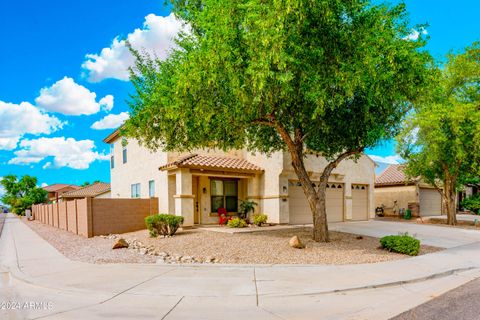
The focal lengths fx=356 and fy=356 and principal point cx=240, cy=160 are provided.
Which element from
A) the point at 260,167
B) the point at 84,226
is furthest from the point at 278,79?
the point at 84,226

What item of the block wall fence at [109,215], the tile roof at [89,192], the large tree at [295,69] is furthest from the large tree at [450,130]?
the tile roof at [89,192]

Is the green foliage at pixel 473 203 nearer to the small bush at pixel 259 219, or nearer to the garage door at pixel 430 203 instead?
the garage door at pixel 430 203

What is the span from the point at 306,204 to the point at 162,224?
30.5 ft

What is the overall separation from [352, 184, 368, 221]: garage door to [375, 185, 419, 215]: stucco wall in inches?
361

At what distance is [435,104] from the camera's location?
20922 mm

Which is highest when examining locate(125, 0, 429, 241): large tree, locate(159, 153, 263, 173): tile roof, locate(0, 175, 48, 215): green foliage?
locate(125, 0, 429, 241): large tree

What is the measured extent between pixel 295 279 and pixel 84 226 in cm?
1363

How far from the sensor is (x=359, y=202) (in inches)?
972

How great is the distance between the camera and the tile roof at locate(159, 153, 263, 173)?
17.7 metres

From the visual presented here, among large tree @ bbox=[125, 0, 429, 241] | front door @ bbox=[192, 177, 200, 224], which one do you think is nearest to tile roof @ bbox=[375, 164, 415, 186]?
front door @ bbox=[192, 177, 200, 224]

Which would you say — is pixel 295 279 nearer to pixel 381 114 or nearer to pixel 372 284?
pixel 372 284

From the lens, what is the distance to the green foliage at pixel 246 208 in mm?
19172

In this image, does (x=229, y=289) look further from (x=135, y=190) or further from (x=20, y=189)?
(x=20, y=189)

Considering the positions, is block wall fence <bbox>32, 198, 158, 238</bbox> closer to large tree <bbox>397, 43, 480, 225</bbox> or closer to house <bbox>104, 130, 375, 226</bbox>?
house <bbox>104, 130, 375, 226</bbox>
